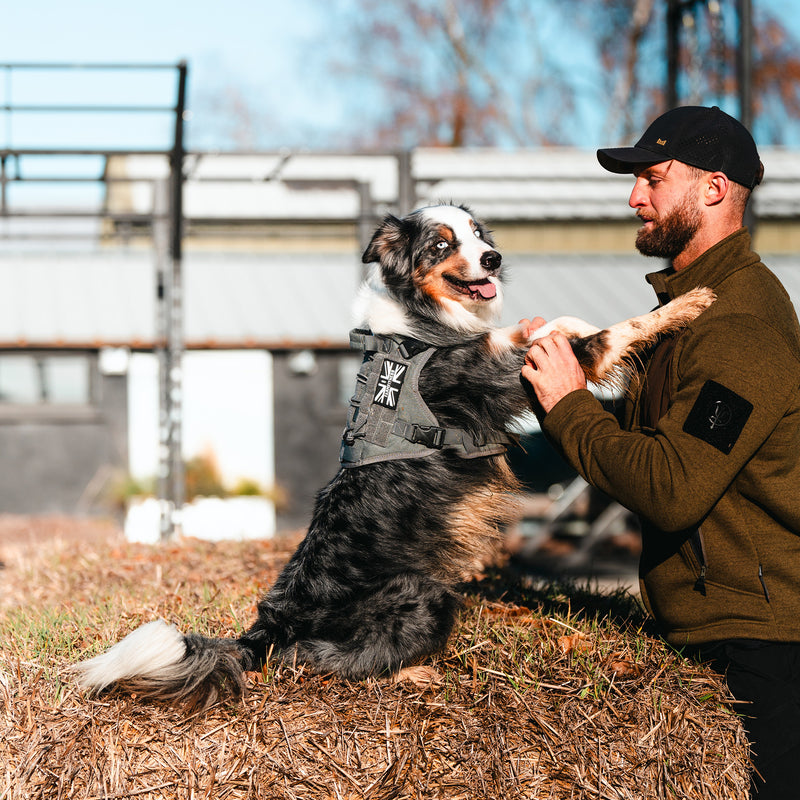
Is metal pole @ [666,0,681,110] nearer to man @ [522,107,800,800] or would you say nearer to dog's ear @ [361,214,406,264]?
Answer: dog's ear @ [361,214,406,264]

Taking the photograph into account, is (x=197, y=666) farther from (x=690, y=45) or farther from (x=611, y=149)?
(x=690, y=45)

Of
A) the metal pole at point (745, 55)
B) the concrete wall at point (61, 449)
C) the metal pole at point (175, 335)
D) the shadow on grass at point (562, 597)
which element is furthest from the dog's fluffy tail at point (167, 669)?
the concrete wall at point (61, 449)

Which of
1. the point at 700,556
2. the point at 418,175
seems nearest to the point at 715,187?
the point at 700,556

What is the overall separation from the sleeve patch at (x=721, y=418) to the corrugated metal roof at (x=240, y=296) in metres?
11.2

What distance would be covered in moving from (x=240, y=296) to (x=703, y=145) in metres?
12.4

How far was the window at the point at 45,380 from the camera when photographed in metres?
14.0

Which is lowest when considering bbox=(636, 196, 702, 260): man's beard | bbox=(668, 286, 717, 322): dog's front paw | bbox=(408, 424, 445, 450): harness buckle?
bbox=(408, 424, 445, 450): harness buckle

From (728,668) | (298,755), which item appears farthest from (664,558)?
(298,755)

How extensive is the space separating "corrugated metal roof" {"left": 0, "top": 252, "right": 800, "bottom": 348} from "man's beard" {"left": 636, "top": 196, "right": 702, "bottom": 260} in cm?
1064

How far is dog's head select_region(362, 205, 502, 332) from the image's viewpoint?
11.4 ft

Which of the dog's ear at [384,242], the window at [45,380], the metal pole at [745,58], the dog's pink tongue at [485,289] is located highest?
the metal pole at [745,58]

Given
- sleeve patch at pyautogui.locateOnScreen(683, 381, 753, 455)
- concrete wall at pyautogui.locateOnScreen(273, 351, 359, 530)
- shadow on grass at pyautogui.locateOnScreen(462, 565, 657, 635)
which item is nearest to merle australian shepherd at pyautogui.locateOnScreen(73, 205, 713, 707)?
sleeve patch at pyautogui.locateOnScreen(683, 381, 753, 455)

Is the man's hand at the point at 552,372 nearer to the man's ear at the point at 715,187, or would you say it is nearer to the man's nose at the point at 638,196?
the man's nose at the point at 638,196

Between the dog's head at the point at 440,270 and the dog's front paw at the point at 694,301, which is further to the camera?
the dog's head at the point at 440,270
